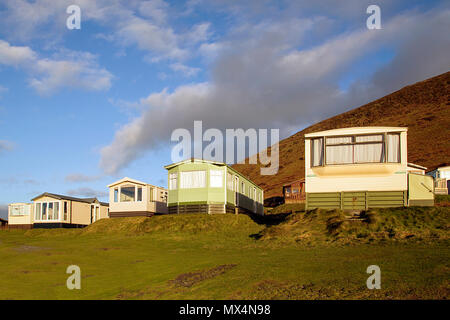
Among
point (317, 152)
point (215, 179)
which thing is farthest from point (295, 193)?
point (317, 152)

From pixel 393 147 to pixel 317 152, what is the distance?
14.7 ft

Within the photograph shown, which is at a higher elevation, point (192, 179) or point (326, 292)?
point (192, 179)

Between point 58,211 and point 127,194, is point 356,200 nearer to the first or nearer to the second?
point 127,194

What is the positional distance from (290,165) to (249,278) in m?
80.0

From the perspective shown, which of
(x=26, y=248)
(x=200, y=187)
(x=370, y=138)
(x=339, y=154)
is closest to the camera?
(x=26, y=248)

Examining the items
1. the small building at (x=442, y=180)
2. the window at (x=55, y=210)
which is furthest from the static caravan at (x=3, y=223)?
the small building at (x=442, y=180)

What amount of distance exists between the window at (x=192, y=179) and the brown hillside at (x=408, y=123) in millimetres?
39743

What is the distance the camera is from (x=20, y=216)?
43969 mm

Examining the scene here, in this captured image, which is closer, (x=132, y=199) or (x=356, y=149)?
(x=356, y=149)

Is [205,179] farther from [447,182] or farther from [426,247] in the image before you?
[447,182]

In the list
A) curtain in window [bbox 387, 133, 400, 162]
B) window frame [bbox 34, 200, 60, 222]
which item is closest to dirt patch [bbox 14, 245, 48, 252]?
window frame [bbox 34, 200, 60, 222]

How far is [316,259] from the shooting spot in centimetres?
1611
